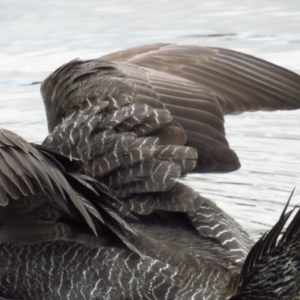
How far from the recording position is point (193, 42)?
11422 mm

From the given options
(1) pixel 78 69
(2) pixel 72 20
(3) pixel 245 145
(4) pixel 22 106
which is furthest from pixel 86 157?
(2) pixel 72 20

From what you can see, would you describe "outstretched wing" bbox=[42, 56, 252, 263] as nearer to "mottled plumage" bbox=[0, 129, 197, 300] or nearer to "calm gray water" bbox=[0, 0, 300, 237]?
A: "mottled plumage" bbox=[0, 129, 197, 300]

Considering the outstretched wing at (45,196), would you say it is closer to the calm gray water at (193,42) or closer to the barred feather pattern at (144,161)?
the barred feather pattern at (144,161)

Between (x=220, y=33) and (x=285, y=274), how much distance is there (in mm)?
6198

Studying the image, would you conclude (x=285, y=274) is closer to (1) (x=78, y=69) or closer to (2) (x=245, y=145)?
(1) (x=78, y=69)

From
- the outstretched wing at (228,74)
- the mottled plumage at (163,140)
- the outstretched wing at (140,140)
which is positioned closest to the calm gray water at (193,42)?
the outstretched wing at (228,74)

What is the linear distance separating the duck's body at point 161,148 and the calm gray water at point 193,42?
1.15m

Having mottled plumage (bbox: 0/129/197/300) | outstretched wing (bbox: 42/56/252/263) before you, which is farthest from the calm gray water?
mottled plumage (bbox: 0/129/197/300)

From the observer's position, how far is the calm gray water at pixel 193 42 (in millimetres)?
8742

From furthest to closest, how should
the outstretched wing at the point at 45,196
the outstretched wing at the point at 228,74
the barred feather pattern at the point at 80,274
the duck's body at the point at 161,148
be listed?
the outstretched wing at the point at 228,74 → the duck's body at the point at 161,148 → the barred feather pattern at the point at 80,274 → the outstretched wing at the point at 45,196

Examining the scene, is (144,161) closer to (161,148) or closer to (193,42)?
(161,148)

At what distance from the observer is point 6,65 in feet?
36.7

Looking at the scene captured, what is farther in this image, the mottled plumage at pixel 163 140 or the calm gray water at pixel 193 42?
the calm gray water at pixel 193 42

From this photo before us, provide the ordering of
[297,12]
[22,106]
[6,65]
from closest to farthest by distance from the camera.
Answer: [22,106], [6,65], [297,12]
